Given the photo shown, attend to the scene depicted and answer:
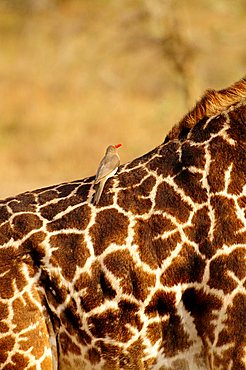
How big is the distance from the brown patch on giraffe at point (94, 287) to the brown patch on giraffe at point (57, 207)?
44 centimetres

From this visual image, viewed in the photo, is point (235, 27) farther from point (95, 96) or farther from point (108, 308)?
point (108, 308)

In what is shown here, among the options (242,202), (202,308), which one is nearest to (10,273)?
(202,308)

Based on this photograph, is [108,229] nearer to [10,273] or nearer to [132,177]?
[132,177]

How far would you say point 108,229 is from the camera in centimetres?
512

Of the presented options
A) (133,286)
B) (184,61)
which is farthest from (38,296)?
(184,61)

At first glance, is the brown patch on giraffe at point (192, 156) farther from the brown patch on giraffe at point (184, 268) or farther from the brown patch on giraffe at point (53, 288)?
the brown patch on giraffe at point (53, 288)

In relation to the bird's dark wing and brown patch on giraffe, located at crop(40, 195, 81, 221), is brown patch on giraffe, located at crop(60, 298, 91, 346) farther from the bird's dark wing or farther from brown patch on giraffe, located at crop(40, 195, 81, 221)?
the bird's dark wing

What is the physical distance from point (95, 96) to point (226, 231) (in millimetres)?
14261

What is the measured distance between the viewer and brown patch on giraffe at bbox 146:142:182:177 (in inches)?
206

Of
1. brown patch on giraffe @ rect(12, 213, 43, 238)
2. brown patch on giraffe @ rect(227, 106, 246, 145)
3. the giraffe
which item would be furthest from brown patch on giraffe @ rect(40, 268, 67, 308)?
brown patch on giraffe @ rect(227, 106, 246, 145)

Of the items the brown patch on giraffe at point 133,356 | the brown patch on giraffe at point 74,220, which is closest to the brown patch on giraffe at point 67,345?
the brown patch on giraffe at point 133,356

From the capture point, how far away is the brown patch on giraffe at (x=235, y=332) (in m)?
4.79

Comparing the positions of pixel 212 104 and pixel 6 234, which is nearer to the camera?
pixel 6 234

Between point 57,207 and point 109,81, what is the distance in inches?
552
